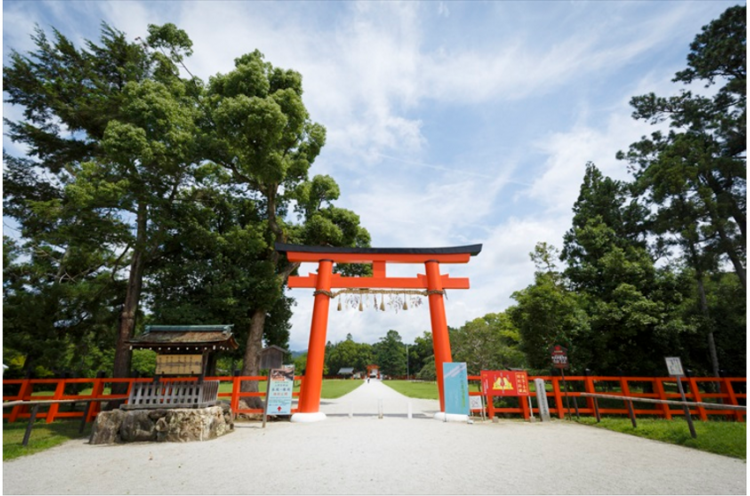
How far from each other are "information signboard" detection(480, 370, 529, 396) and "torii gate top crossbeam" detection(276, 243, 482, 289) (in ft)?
9.04

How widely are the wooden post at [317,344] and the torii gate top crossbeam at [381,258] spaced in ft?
0.89

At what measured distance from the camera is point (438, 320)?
10531 mm

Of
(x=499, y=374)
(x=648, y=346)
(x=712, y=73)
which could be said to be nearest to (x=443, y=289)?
(x=499, y=374)

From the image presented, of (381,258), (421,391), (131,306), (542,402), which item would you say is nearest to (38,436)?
(131,306)

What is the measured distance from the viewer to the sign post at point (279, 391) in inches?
364

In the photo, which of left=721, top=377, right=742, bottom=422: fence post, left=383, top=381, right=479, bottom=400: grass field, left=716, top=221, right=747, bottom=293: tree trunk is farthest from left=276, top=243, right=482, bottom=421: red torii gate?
left=383, top=381, right=479, bottom=400: grass field

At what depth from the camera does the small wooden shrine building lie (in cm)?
802

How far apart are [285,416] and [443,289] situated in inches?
239

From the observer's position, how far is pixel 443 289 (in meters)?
11.0

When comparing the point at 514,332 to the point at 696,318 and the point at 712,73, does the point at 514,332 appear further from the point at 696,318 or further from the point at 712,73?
the point at 712,73

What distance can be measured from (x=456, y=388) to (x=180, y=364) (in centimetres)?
696

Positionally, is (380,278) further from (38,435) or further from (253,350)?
(38,435)

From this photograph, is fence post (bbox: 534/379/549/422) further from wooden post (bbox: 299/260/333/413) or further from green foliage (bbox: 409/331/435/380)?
green foliage (bbox: 409/331/435/380)

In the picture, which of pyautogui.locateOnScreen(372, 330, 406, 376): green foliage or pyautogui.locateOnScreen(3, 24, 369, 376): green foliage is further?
pyautogui.locateOnScreen(372, 330, 406, 376): green foliage
